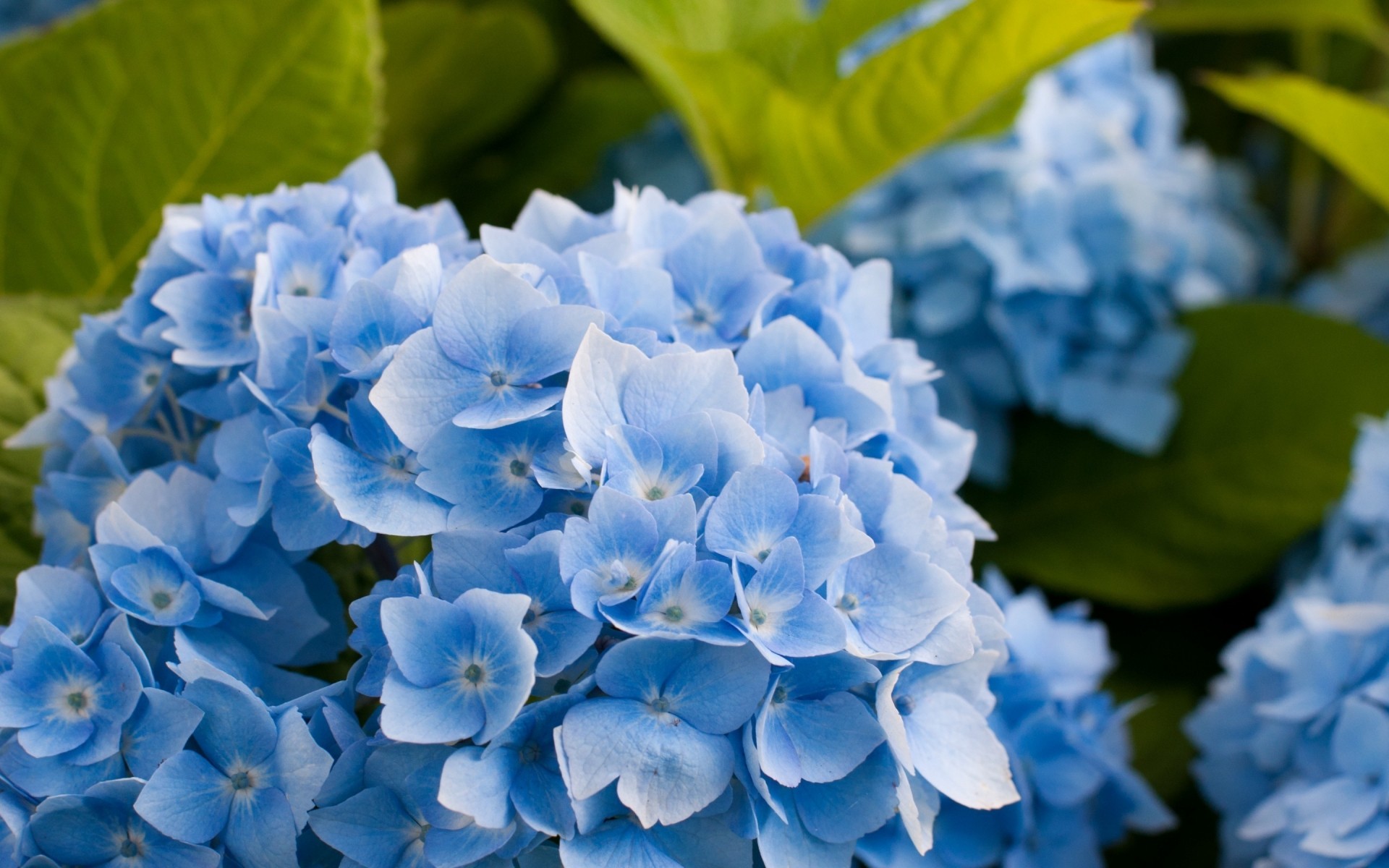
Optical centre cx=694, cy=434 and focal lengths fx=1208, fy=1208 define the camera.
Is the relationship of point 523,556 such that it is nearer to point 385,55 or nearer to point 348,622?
point 348,622

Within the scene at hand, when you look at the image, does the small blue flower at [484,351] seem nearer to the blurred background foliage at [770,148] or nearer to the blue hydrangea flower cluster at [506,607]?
the blue hydrangea flower cluster at [506,607]

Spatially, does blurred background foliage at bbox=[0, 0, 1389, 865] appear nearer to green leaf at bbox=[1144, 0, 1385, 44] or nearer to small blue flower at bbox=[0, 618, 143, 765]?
green leaf at bbox=[1144, 0, 1385, 44]

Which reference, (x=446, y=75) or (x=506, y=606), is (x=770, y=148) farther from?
(x=506, y=606)

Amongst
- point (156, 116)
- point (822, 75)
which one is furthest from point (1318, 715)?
point (156, 116)

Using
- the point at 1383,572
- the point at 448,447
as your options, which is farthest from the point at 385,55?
the point at 1383,572

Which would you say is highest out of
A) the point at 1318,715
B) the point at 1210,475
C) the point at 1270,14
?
the point at 1270,14

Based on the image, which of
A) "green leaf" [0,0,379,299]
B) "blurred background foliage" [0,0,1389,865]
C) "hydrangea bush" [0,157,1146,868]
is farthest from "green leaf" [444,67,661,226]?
"hydrangea bush" [0,157,1146,868]

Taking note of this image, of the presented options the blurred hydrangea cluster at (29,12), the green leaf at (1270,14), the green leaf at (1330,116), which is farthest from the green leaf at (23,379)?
the green leaf at (1270,14)
